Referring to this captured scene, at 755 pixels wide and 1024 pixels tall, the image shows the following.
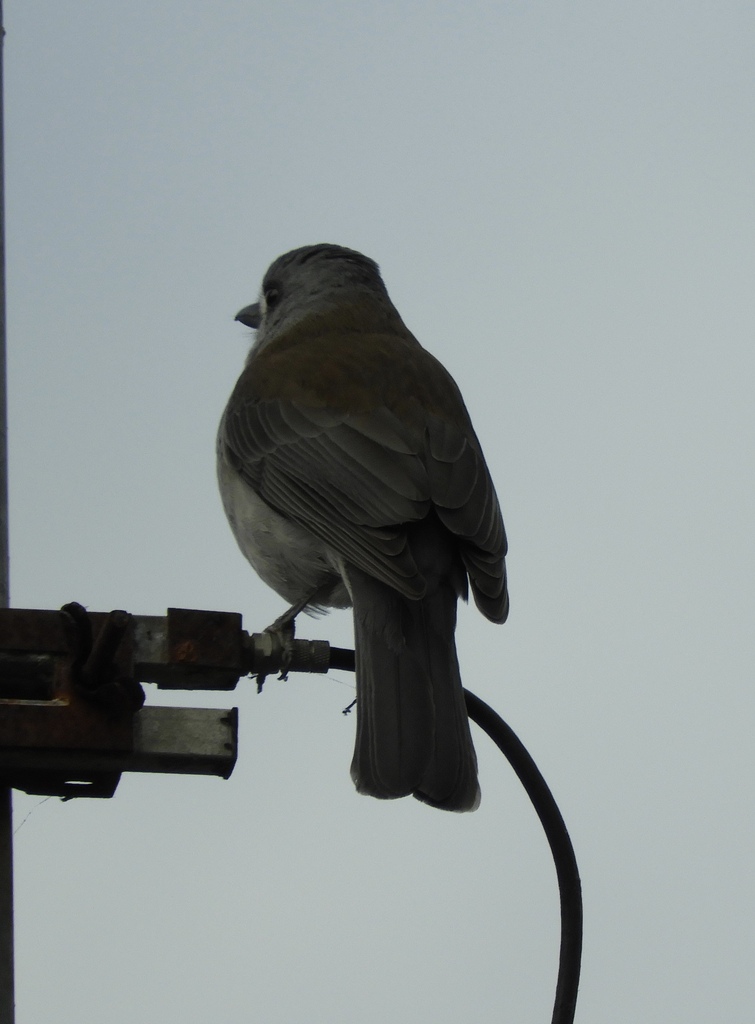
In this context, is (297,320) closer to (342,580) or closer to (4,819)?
(342,580)

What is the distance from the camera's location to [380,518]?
4.15 m

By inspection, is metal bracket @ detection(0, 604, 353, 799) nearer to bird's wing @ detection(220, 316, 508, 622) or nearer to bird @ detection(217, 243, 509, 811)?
bird @ detection(217, 243, 509, 811)

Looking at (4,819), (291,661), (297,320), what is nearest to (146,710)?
(4,819)

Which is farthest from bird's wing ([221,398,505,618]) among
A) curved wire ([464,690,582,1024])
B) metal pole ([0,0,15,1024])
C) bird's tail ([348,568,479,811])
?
metal pole ([0,0,15,1024])

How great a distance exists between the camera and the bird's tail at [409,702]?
11.6ft

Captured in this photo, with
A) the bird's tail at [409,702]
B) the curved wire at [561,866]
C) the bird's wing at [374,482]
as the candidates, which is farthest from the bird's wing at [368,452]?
the curved wire at [561,866]

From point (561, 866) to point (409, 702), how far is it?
0.90 m

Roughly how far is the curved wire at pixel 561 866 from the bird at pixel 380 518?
42 centimetres

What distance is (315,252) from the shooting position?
6613mm

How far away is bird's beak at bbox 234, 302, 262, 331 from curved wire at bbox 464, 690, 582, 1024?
3704 millimetres

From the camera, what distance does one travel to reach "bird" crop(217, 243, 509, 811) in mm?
3680

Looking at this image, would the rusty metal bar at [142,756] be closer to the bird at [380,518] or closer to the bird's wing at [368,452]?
the bird at [380,518]

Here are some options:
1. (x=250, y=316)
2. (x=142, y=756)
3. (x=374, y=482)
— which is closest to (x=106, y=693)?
(x=142, y=756)

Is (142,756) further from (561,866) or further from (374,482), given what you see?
(374,482)
